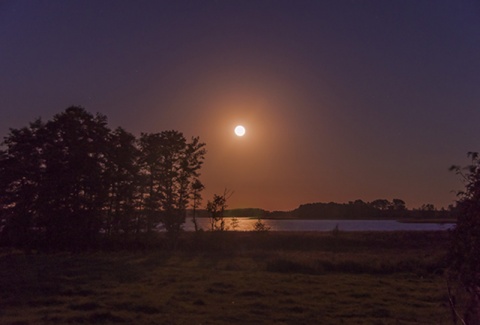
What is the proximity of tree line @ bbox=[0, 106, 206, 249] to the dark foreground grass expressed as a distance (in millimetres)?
16916

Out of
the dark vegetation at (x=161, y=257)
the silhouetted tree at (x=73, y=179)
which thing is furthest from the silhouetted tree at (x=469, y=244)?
the silhouetted tree at (x=73, y=179)

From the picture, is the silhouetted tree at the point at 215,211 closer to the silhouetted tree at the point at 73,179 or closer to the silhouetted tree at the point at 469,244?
the silhouetted tree at the point at 73,179

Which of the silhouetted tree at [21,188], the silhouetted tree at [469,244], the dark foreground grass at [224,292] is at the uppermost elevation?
the silhouetted tree at [21,188]

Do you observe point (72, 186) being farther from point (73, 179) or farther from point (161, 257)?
point (161, 257)

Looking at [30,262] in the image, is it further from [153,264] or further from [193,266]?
[193,266]

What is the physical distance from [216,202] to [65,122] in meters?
26.3

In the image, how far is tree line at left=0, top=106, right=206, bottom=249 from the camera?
5959cm

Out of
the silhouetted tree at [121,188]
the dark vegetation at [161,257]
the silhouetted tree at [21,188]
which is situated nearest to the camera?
the dark vegetation at [161,257]

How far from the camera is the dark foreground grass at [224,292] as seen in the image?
69.6ft

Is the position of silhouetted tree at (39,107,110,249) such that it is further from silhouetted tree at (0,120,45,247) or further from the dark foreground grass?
the dark foreground grass

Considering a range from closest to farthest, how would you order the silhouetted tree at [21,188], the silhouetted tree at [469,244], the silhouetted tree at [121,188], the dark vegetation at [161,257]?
1. the silhouetted tree at [469,244]
2. the dark vegetation at [161,257]
3. the silhouetted tree at [21,188]
4. the silhouetted tree at [121,188]

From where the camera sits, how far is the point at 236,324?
19969mm

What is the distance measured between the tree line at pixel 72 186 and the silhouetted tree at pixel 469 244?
5536cm

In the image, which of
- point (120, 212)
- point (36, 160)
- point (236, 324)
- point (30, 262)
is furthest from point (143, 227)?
point (236, 324)
